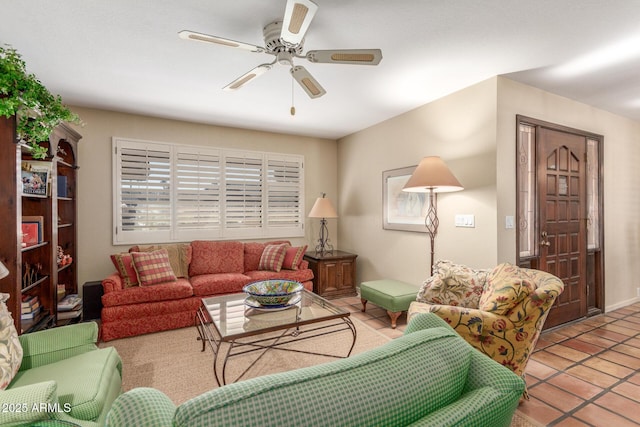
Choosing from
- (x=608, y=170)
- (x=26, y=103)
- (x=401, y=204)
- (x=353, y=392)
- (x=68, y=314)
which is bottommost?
(x=68, y=314)

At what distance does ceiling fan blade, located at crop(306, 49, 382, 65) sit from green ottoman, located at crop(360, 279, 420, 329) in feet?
7.91

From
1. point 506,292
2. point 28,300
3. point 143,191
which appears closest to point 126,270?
point 28,300

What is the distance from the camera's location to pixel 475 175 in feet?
9.92

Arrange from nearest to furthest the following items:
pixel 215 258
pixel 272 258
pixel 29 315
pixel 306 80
Answer: pixel 306 80, pixel 29 315, pixel 215 258, pixel 272 258

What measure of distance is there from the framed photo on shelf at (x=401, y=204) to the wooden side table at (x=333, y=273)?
0.87 m

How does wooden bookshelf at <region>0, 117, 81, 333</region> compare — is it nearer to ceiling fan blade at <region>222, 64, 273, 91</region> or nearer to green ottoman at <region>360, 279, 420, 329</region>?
ceiling fan blade at <region>222, 64, 273, 91</region>

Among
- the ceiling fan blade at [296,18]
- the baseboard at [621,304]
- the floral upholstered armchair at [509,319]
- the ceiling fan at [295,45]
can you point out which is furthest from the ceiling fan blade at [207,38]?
the baseboard at [621,304]

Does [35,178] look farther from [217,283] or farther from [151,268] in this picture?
[217,283]

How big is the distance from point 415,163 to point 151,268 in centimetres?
332

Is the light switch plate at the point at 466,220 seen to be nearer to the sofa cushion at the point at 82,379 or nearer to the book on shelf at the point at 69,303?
the sofa cushion at the point at 82,379

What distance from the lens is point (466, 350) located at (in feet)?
2.77

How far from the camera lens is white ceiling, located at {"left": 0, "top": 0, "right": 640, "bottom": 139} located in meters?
1.90

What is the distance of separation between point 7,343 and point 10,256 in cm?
89

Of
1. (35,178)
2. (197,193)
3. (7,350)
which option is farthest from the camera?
(197,193)
